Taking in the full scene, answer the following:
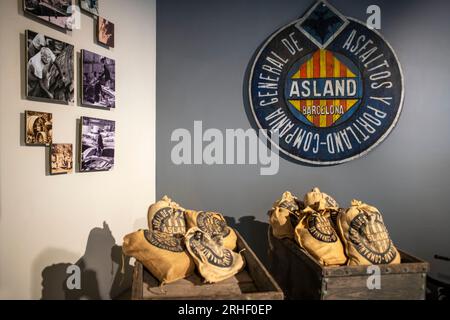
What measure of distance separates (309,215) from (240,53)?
1.38 metres

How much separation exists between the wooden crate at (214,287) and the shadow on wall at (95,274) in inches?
12.6

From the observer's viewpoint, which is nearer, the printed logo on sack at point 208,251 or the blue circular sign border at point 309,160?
the printed logo on sack at point 208,251

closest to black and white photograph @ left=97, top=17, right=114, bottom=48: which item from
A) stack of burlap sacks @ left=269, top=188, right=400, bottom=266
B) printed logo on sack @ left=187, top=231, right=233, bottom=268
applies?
printed logo on sack @ left=187, top=231, right=233, bottom=268

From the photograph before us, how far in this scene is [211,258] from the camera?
5.08ft

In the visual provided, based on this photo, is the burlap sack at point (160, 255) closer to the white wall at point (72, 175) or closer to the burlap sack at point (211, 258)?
the burlap sack at point (211, 258)

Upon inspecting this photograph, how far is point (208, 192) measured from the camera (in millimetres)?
2615

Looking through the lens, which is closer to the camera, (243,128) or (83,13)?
(83,13)

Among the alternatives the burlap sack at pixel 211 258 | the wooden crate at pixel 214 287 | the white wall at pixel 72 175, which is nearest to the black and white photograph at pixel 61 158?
the white wall at pixel 72 175

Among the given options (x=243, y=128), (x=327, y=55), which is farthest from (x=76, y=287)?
(x=327, y=55)

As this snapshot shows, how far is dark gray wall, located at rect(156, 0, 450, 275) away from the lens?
2.39 metres

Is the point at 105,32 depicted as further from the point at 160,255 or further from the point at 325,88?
the point at 325,88

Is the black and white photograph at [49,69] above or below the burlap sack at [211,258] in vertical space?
above

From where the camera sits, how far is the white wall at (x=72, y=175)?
1.50 metres
